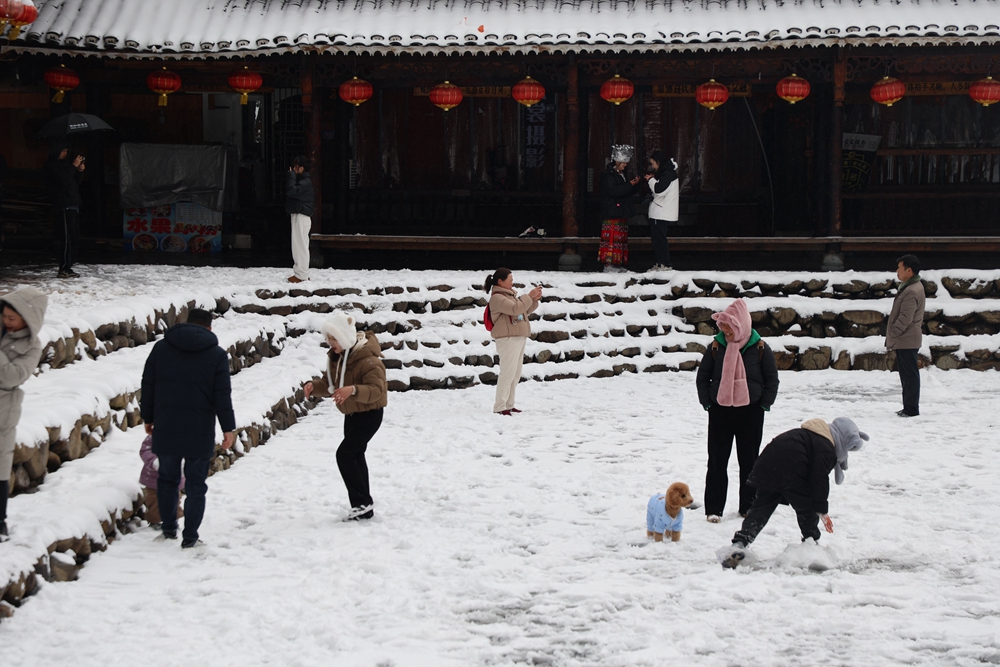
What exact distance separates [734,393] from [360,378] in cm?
250

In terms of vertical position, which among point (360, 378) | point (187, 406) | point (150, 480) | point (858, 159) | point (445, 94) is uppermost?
point (445, 94)

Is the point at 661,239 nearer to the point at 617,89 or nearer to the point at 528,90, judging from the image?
the point at 617,89

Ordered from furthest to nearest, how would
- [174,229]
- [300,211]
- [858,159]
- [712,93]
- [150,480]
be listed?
[174,229] → [858,159] → [712,93] → [300,211] → [150,480]

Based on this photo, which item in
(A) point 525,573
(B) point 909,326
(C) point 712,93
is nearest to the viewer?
(A) point 525,573

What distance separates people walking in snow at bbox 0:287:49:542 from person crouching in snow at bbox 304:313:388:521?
174 cm

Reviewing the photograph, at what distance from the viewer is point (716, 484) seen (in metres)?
7.21

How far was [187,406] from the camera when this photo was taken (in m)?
6.30

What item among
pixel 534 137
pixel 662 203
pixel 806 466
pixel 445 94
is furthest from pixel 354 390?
pixel 534 137

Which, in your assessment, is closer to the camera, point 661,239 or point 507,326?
point 507,326

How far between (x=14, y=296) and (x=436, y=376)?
22.8ft

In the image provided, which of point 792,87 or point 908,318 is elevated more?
point 792,87

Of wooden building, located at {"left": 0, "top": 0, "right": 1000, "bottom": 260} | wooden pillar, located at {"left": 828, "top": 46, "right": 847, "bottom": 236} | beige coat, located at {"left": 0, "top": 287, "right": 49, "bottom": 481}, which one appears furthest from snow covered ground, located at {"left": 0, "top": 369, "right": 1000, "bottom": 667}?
wooden building, located at {"left": 0, "top": 0, "right": 1000, "bottom": 260}

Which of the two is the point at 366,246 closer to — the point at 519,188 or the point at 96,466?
the point at 519,188

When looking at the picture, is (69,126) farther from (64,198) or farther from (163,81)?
(64,198)
